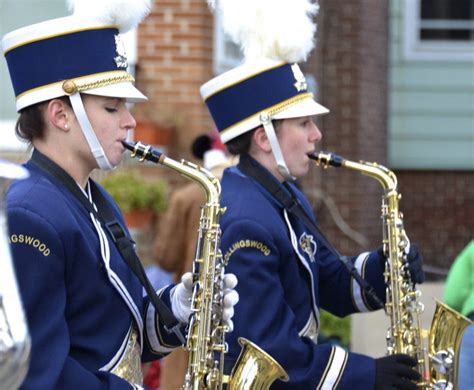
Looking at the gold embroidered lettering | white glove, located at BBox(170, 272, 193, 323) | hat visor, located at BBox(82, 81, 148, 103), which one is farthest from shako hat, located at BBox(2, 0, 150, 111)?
the gold embroidered lettering

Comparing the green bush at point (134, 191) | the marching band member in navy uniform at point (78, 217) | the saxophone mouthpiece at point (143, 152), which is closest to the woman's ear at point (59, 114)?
the marching band member in navy uniform at point (78, 217)

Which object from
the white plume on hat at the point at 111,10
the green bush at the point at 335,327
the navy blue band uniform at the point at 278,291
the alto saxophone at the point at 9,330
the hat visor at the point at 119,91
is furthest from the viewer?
the green bush at the point at 335,327

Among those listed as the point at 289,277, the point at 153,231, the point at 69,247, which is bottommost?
the point at 153,231

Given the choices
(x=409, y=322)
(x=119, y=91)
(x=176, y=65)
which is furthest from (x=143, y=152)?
(x=176, y=65)

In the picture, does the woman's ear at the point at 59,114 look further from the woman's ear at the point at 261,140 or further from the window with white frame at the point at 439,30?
the window with white frame at the point at 439,30

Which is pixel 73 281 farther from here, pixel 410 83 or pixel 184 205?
pixel 410 83

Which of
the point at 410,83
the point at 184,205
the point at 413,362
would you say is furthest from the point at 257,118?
the point at 410,83

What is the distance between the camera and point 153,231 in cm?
869

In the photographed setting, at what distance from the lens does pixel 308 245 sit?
4.41 meters

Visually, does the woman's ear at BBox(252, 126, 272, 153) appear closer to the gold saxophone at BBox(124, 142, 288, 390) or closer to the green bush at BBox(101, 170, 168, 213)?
the gold saxophone at BBox(124, 142, 288, 390)

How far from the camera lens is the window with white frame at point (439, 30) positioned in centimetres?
1224

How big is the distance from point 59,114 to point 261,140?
117 cm

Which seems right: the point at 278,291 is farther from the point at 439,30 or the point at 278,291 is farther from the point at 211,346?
the point at 439,30

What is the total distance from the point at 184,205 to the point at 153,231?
194 centimetres
